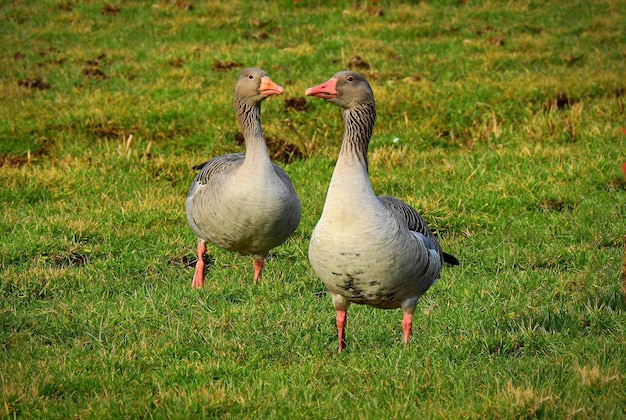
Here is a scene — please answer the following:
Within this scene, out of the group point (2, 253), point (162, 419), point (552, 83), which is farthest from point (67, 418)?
point (552, 83)

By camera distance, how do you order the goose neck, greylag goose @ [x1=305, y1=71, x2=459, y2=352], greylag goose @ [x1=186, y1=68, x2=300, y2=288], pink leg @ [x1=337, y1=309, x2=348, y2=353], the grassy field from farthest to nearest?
1. greylag goose @ [x1=186, y1=68, x2=300, y2=288]
2. pink leg @ [x1=337, y1=309, x2=348, y2=353]
3. the goose neck
4. greylag goose @ [x1=305, y1=71, x2=459, y2=352]
5. the grassy field

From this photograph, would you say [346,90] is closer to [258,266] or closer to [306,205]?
[258,266]

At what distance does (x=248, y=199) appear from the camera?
23.8 feet

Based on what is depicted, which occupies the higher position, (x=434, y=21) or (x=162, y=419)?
(x=434, y=21)

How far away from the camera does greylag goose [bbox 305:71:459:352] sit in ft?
17.8

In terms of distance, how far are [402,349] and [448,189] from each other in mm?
4413

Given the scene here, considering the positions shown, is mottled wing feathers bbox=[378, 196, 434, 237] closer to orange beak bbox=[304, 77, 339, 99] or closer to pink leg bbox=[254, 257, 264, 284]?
orange beak bbox=[304, 77, 339, 99]

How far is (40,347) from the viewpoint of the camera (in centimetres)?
591

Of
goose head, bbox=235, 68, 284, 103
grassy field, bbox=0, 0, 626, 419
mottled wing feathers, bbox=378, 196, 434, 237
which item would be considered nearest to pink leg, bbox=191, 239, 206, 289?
grassy field, bbox=0, 0, 626, 419

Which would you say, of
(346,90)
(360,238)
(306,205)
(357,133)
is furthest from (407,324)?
(306,205)

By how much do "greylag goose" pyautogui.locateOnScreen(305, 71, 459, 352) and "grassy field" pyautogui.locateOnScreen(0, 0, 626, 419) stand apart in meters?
0.45

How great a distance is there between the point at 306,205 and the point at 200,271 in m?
2.19

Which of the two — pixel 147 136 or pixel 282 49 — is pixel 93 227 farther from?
pixel 282 49

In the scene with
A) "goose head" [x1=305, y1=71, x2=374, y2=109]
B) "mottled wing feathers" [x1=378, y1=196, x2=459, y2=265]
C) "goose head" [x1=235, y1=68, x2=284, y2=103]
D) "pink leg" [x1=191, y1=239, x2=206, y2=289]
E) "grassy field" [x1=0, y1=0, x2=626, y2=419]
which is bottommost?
"pink leg" [x1=191, y1=239, x2=206, y2=289]
